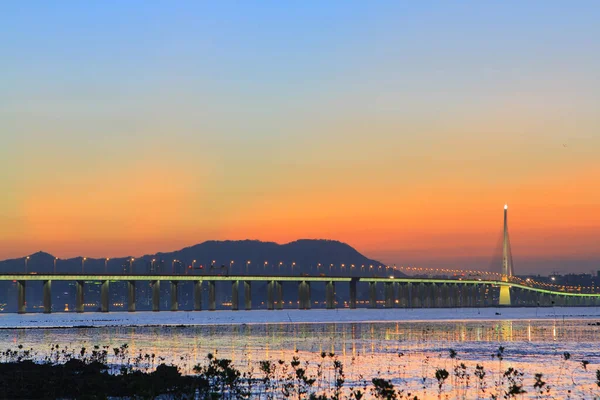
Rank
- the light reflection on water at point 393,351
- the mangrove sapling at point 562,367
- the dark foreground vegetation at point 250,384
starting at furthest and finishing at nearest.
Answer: the light reflection on water at point 393,351 → the mangrove sapling at point 562,367 → the dark foreground vegetation at point 250,384

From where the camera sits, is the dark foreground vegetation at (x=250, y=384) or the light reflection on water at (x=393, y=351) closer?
the dark foreground vegetation at (x=250, y=384)

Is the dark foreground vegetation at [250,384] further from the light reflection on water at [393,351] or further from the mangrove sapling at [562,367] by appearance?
the light reflection on water at [393,351]

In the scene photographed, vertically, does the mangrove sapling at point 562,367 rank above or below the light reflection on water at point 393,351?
above

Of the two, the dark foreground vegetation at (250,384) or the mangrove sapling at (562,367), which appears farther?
the mangrove sapling at (562,367)

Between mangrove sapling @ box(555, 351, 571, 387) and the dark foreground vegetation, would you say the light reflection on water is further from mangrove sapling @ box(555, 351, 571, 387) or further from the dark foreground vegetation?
the dark foreground vegetation

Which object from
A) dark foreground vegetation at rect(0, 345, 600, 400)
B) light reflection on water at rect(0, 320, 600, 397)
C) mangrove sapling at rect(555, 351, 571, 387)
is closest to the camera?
dark foreground vegetation at rect(0, 345, 600, 400)

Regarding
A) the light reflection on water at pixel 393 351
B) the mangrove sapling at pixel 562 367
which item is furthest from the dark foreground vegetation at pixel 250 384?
the light reflection on water at pixel 393 351

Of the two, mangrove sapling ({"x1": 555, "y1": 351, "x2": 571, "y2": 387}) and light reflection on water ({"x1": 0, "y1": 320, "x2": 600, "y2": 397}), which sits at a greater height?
mangrove sapling ({"x1": 555, "y1": 351, "x2": 571, "y2": 387})

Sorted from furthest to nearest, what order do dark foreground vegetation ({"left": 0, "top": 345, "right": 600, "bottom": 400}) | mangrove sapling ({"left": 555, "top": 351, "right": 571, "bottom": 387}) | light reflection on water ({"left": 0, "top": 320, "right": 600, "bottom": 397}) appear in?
1. light reflection on water ({"left": 0, "top": 320, "right": 600, "bottom": 397})
2. mangrove sapling ({"left": 555, "top": 351, "right": 571, "bottom": 387})
3. dark foreground vegetation ({"left": 0, "top": 345, "right": 600, "bottom": 400})

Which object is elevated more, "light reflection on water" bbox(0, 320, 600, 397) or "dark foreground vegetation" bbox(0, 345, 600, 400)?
"dark foreground vegetation" bbox(0, 345, 600, 400)

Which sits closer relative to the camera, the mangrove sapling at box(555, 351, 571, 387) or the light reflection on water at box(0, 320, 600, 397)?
the mangrove sapling at box(555, 351, 571, 387)

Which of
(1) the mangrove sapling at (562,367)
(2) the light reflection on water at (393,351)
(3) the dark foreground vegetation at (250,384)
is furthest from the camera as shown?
(2) the light reflection on water at (393,351)

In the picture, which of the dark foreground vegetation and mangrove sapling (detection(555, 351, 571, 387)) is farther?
mangrove sapling (detection(555, 351, 571, 387))

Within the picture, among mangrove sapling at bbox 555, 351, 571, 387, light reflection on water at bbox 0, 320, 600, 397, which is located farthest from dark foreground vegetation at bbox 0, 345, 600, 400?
light reflection on water at bbox 0, 320, 600, 397
